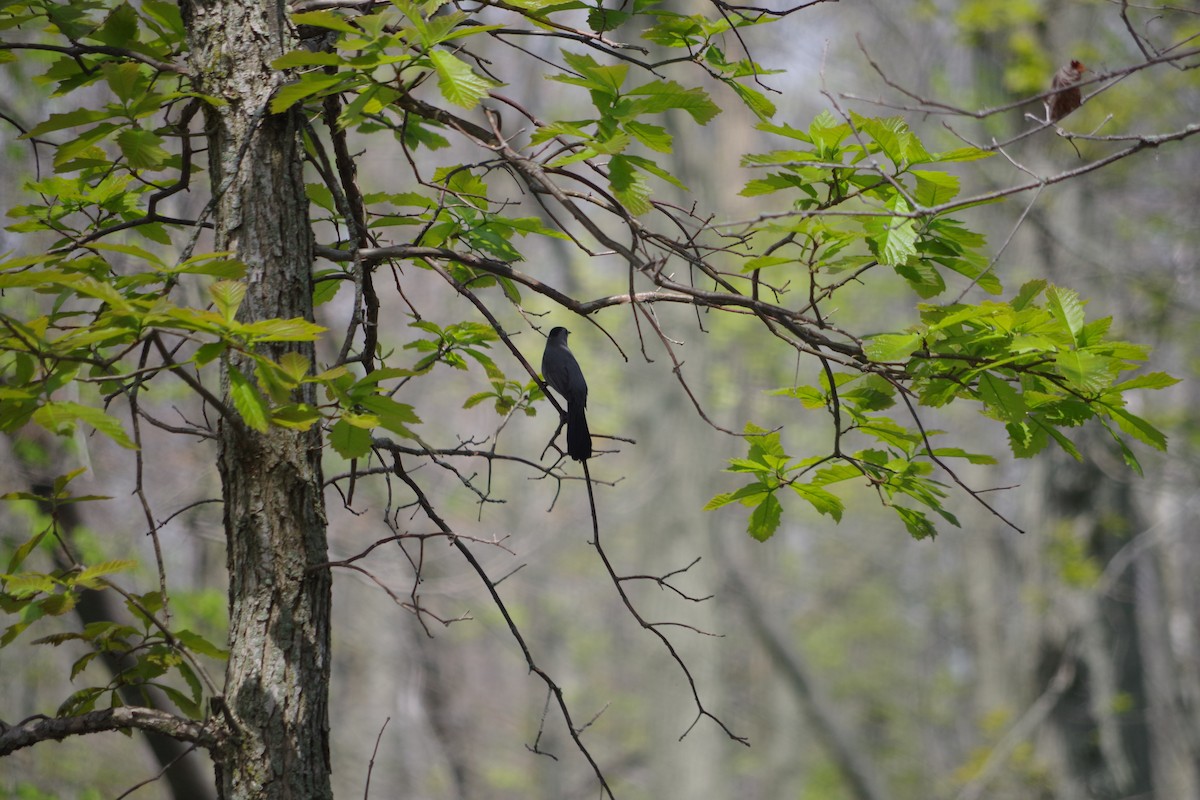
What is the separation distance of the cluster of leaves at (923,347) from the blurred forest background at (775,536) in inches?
69.1

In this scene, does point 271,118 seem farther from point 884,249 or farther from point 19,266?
point 884,249

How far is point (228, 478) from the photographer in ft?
5.91

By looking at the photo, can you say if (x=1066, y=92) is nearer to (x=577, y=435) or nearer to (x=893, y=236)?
(x=893, y=236)

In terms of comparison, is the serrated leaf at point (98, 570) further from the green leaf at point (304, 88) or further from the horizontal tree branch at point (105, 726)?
the green leaf at point (304, 88)

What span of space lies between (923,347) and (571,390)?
917 millimetres

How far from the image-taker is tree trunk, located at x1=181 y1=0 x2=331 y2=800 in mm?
1729

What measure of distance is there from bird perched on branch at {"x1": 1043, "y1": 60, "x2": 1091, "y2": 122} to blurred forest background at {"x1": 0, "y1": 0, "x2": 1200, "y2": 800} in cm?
179

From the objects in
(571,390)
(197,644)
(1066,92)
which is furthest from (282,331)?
(1066,92)

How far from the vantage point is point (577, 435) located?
2197 mm

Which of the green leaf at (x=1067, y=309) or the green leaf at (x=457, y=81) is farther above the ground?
the green leaf at (x=457, y=81)

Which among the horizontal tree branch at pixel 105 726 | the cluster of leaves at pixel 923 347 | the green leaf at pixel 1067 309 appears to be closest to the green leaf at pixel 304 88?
the cluster of leaves at pixel 923 347

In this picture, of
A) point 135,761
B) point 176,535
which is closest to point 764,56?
point 176,535

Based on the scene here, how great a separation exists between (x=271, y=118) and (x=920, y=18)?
8.35m

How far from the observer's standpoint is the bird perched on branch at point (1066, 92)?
84.7 inches
